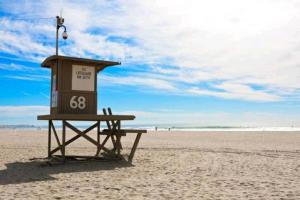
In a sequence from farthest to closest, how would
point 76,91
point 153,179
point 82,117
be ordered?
point 76,91, point 82,117, point 153,179

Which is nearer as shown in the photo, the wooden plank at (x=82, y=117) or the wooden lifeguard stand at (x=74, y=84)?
the wooden plank at (x=82, y=117)

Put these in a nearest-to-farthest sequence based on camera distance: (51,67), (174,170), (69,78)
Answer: (174,170) < (69,78) < (51,67)

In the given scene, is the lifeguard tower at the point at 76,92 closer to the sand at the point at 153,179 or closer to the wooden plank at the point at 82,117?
the wooden plank at the point at 82,117

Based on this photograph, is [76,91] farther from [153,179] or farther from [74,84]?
[153,179]

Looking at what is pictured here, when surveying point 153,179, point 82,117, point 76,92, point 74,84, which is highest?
point 74,84

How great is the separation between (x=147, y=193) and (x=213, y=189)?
4.51 ft

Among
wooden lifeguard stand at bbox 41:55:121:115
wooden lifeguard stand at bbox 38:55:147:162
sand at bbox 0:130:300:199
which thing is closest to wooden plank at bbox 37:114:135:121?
wooden lifeguard stand at bbox 38:55:147:162

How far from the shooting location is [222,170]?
35.5ft

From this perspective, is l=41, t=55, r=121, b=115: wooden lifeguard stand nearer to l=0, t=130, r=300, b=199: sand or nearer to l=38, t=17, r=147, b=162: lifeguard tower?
l=38, t=17, r=147, b=162: lifeguard tower

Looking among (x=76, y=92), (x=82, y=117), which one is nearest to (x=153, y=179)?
(x=82, y=117)

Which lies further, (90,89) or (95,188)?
(90,89)

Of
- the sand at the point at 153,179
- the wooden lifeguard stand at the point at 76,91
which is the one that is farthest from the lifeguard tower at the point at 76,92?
the sand at the point at 153,179

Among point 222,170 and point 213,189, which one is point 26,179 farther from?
point 222,170

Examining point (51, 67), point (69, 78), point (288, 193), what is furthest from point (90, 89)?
point (288, 193)
